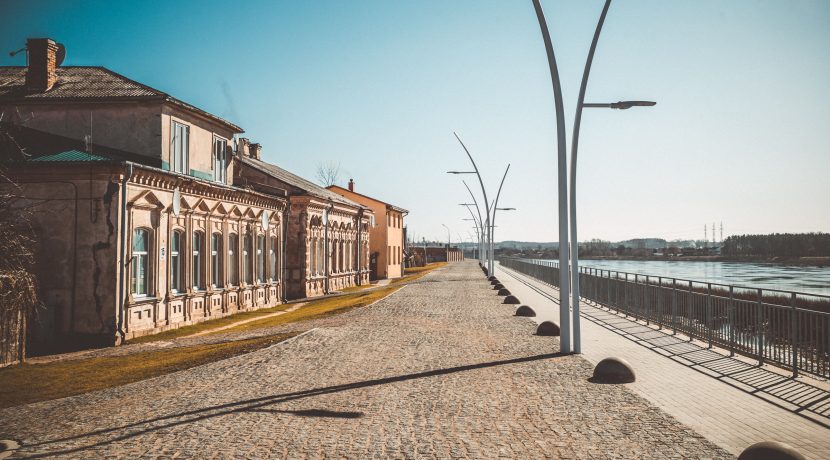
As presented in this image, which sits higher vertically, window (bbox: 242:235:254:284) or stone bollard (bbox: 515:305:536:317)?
window (bbox: 242:235:254:284)

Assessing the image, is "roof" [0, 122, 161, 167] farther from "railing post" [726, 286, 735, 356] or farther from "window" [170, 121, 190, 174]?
"railing post" [726, 286, 735, 356]

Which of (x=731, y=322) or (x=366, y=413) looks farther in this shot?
(x=731, y=322)

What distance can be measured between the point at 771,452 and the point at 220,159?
2075 centimetres

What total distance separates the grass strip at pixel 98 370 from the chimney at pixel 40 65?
10.6 metres

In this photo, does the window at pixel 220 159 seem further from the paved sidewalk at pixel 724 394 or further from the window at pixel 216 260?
the paved sidewalk at pixel 724 394

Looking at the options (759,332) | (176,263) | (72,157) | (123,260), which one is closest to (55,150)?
(72,157)

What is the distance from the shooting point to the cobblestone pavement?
6242 millimetres

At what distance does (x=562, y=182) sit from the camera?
1236 centimetres

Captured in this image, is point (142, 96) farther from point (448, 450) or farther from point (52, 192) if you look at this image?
point (448, 450)

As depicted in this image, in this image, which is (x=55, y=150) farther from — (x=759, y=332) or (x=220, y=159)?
(x=759, y=332)

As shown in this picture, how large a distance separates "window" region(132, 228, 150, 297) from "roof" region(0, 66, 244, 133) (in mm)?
4437

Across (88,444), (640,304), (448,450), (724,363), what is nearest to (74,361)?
(88,444)

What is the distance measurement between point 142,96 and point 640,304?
1642 cm

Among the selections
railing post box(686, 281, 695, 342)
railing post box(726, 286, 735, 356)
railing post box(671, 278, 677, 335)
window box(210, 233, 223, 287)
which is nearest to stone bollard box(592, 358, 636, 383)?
railing post box(726, 286, 735, 356)
